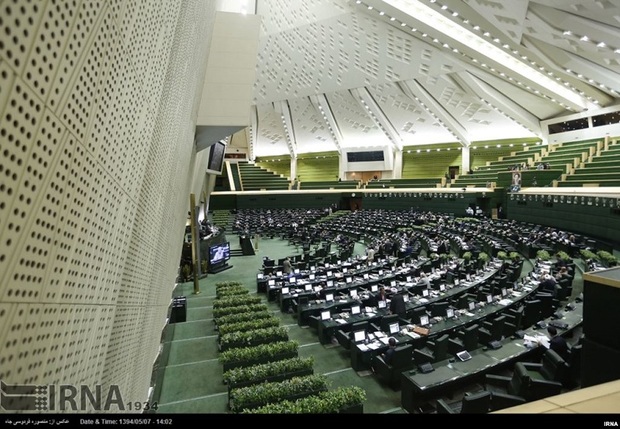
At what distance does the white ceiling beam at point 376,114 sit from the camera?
124 feet

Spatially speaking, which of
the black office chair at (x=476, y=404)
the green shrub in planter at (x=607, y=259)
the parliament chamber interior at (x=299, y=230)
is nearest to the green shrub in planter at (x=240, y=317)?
the parliament chamber interior at (x=299, y=230)

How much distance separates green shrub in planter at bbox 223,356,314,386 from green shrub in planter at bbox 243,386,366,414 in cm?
111

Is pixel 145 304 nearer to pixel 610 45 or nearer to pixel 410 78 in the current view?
pixel 610 45

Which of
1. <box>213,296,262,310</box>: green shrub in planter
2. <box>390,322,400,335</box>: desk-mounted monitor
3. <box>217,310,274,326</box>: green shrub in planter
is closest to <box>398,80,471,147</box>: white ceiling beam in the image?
<box>213,296,262,310</box>: green shrub in planter

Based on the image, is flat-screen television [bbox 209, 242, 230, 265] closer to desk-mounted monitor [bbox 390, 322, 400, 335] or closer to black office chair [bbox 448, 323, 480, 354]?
desk-mounted monitor [bbox 390, 322, 400, 335]

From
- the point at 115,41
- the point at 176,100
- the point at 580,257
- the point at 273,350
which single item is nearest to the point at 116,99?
the point at 115,41

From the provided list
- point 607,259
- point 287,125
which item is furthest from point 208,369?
point 287,125

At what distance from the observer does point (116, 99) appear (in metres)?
2.30

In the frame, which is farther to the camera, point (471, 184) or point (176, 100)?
point (471, 184)

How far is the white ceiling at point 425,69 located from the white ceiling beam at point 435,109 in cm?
12

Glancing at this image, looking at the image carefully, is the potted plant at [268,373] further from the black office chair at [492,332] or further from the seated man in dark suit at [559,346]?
the seated man in dark suit at [559,346]

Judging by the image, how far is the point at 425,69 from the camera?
1194 inches

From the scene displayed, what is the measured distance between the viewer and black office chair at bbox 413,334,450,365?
7308 mm

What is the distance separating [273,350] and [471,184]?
2991 centimetres
